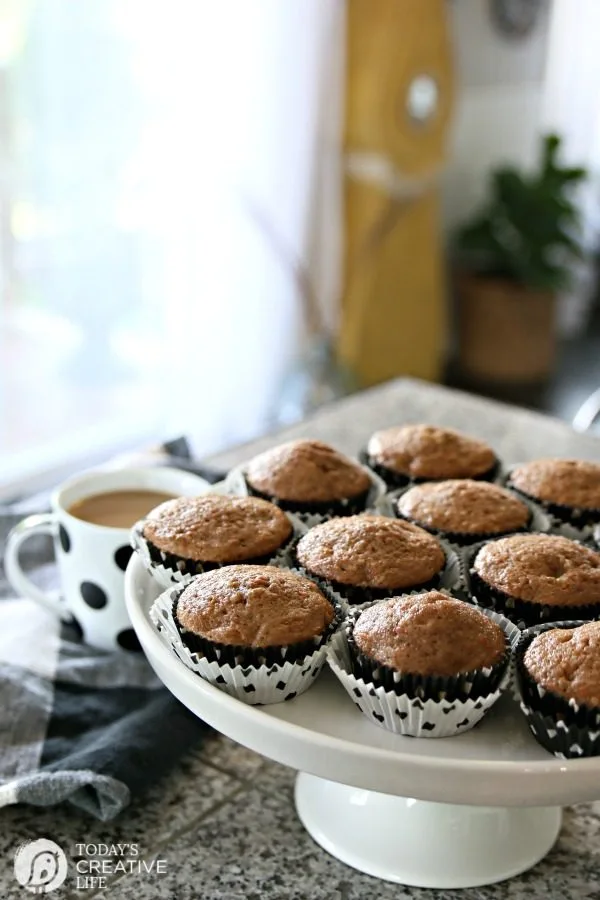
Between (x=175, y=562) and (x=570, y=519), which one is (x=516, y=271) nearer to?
(x=570, y=519)

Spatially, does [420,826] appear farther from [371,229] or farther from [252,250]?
[371,229]

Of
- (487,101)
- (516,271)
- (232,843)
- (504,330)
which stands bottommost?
(504,330)

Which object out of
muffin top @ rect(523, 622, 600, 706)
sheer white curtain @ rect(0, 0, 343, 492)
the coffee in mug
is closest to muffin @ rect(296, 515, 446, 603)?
muffin top @ rect(523, 622, 600, 706)

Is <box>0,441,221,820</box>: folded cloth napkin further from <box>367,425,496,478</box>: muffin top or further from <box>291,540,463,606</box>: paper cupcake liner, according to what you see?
<box>367,425,496,478</box>: muffin top

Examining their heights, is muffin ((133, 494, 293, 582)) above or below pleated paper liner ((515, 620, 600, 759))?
above

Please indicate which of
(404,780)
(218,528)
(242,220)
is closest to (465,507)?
(218,528)

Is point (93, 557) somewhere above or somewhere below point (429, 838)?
above

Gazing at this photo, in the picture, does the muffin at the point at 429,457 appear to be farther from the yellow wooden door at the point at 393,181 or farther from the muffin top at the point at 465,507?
the yellow wooden door at the point at 393,181
